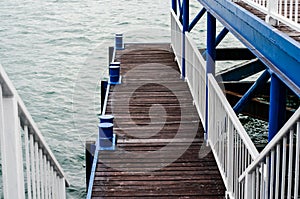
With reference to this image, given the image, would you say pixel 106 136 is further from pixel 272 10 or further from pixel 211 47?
pixel 272 10

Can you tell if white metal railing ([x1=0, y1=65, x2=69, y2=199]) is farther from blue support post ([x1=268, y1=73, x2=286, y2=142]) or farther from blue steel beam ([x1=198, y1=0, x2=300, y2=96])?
blue support post ([x1=268, y1=73, x2=286, y2=142])

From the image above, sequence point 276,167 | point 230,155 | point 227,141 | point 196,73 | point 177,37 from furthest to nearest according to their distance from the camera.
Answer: point 177,37
point 196,73
point 227,141
point 230,155
point 276,167

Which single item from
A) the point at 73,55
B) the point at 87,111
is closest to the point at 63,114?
the point at 87,111

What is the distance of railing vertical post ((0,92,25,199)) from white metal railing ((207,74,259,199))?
2937mm

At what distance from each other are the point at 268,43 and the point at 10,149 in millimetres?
2472

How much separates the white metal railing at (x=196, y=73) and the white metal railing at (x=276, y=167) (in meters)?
3.54

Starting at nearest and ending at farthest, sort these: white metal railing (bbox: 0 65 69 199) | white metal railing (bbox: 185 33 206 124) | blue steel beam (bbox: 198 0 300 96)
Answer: white metal railing (bbox: 0 65 69 199), blue steel beam (bbox: 198 0 300 96), white metal railing (bbox: 185 33 206 124)

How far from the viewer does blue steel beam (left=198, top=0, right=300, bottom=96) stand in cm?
405

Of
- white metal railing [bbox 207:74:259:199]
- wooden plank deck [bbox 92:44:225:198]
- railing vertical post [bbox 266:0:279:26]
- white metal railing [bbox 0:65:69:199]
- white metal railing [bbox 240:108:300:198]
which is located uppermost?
railing vertical post [bbox 266:0:279:26]

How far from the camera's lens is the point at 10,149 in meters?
2.85

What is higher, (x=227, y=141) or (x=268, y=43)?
(x=268, y=43)

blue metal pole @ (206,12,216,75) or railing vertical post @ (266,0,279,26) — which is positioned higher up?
railing vertical post @ (266,0,279,26)

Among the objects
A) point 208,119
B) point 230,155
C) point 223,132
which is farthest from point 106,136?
point 230,155

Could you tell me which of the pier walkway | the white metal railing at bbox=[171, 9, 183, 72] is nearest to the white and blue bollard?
the pier walkway
